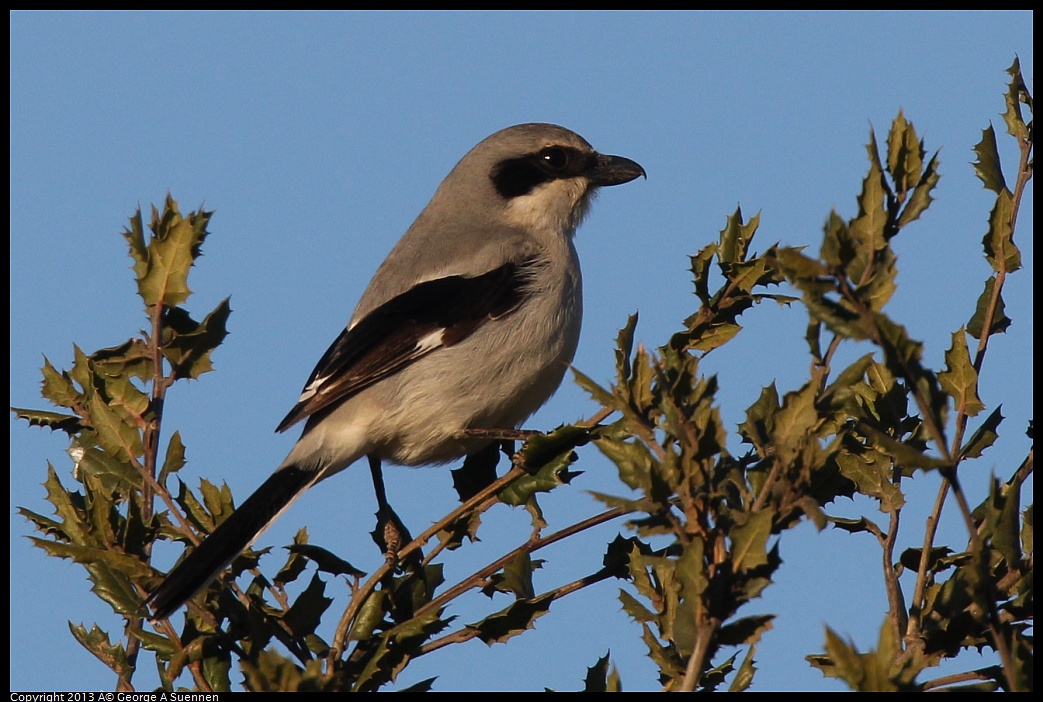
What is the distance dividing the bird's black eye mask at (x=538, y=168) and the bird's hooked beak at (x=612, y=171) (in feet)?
0.10

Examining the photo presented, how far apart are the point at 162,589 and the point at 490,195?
2.79 m

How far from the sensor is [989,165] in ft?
8.07

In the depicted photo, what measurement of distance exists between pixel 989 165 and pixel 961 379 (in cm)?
48

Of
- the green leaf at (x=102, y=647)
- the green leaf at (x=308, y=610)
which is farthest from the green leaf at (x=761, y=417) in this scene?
the green leaf at (x=102, y=647)

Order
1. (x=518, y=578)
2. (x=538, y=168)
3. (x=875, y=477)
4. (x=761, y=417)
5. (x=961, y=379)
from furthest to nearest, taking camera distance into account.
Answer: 1. (x=538, y=168)
2. (x=518, y=578)
3. (x=875, y=477)
4. (x=961, y=379)
5. (x=761, y=417)

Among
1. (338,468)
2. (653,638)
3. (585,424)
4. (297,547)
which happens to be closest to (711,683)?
(653,638)

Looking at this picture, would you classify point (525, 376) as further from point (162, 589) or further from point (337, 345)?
point (162, 589)

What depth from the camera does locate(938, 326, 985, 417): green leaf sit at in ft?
7.60

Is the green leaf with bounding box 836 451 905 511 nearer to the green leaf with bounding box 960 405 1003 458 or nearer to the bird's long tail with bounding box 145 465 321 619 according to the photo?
the green leaf with bounding box 960 405 1003 458

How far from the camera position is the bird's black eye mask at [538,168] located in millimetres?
5035

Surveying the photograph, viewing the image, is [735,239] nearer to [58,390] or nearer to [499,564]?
[499,564]

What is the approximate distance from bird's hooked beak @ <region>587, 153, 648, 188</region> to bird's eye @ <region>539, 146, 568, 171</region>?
4.9 inches

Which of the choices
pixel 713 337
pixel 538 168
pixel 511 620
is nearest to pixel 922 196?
pixel 713 337

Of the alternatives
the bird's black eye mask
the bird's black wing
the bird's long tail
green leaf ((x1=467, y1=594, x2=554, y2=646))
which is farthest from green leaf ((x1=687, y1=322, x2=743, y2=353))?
the bird's black eye mask
